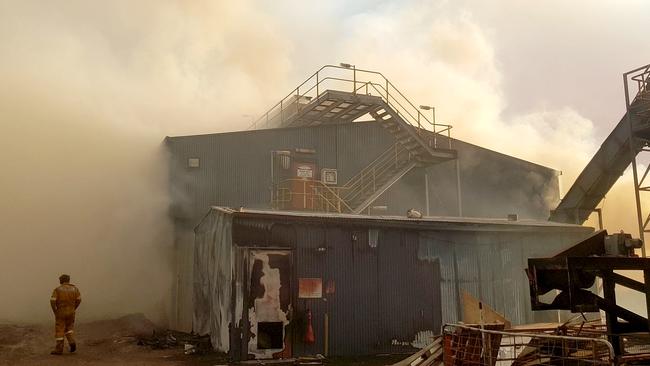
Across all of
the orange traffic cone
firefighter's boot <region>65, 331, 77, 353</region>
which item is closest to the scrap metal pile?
the orange traffic cone

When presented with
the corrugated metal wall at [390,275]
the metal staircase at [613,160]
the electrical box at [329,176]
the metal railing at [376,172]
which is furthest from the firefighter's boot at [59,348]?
the metal staircase at [613,160]

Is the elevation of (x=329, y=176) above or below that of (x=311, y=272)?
above

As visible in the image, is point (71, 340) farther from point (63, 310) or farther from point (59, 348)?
point (63, 310)

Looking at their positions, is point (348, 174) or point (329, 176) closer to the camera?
point (329, 176)

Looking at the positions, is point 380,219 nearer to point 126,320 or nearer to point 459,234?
point 459,234

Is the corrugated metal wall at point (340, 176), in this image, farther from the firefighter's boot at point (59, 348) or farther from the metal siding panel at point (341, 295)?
the metal siding panel at point (341, 295)

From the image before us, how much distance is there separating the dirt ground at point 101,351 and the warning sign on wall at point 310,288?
69.4 inches

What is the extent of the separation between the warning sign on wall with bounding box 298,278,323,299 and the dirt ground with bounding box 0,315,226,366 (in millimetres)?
2650

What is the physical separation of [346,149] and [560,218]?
10.2 metres

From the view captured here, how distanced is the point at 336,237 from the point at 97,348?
24.9ft

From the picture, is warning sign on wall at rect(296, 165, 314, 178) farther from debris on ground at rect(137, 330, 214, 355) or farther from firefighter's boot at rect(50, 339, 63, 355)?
firefighter's boot at rect(50, 339, 63, 355)

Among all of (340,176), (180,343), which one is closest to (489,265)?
(180,343)

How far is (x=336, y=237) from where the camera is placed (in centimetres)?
1543

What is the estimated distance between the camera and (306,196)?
82.4ft
